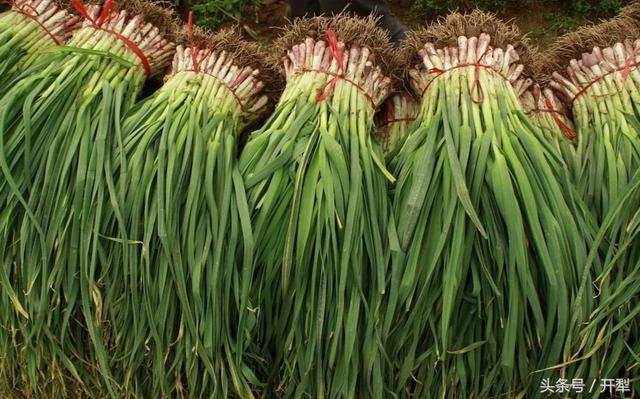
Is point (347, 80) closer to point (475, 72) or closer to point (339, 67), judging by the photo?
point (339, 67)

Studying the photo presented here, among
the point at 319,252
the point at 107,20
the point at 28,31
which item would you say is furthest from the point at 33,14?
the point at 319,252

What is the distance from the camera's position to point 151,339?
1.39 meters

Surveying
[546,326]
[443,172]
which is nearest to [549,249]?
[546,326]

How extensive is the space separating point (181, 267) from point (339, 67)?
0.62 m

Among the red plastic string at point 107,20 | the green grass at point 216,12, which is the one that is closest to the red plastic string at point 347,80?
the red plastic string at point 107,20

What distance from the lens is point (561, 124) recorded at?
5.38 feet

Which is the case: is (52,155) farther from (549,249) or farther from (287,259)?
(549,249)

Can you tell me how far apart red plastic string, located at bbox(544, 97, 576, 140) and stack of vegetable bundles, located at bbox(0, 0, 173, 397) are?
40.5 inches

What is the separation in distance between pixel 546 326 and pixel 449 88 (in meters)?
0.57

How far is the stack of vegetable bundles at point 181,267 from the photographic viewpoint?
134 cm

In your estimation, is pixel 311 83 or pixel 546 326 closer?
pixel 546 326

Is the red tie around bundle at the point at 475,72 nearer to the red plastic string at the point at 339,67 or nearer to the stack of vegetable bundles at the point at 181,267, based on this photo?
the red plastic string at the point at 339,67

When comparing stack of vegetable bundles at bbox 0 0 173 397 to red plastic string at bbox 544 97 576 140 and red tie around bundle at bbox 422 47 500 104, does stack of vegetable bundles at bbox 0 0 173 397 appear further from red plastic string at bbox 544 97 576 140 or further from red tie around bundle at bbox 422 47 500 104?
red plastic string at bbox 544 97 576 140

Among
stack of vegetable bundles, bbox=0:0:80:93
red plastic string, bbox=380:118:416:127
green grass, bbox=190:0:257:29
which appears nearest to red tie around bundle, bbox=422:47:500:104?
red plastic string, bbox=380:118:416:127
